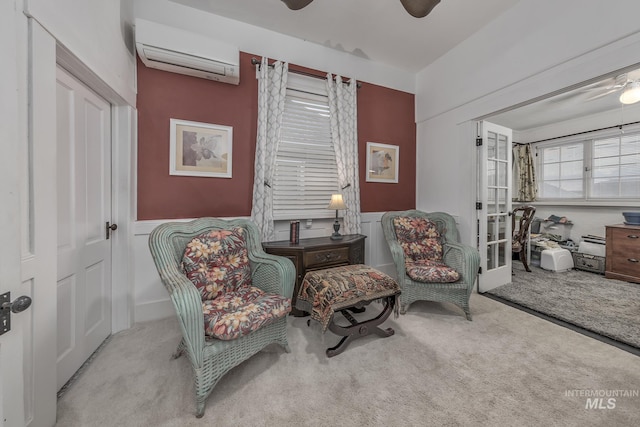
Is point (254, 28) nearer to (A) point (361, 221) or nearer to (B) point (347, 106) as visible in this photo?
(B) point (347, 106)

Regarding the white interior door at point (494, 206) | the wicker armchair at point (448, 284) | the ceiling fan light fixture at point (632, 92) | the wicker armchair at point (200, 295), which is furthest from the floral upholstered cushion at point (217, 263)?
the ceiling fan light fixture at point (632, 92)

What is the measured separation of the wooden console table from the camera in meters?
2.39

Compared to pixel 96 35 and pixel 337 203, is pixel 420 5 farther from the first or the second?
pixel 96 35

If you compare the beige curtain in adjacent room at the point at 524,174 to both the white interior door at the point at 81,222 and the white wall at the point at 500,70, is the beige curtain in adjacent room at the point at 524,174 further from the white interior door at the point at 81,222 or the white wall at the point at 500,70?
the white interior door at the point at 81,222

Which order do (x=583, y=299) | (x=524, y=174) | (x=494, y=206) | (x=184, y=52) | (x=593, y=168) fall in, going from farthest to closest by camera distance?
1. (x=524, y=174)
2. (x=593, y=168)
3. (x=494, y=206)
4. (x=583, y=299)
5. (x=184, y=52)

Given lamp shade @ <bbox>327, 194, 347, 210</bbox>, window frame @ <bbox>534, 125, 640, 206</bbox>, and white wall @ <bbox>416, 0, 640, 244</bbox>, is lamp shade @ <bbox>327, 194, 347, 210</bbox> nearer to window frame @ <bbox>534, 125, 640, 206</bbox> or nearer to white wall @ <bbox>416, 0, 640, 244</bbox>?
white wall @ <bbox>416, 0, 640, 244</bbox>

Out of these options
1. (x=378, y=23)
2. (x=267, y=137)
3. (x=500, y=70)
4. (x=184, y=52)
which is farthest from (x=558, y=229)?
(x=184, y=52)

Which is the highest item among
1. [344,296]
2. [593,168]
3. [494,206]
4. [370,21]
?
[370,21]

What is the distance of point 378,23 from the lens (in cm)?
263

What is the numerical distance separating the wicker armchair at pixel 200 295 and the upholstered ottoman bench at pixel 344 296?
25cm

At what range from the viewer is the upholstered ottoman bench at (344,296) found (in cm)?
180

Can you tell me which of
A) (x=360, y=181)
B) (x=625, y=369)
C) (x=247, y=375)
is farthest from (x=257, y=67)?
(x=625, y=369)

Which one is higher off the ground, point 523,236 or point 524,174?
point 524,174

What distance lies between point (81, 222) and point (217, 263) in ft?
3.19
